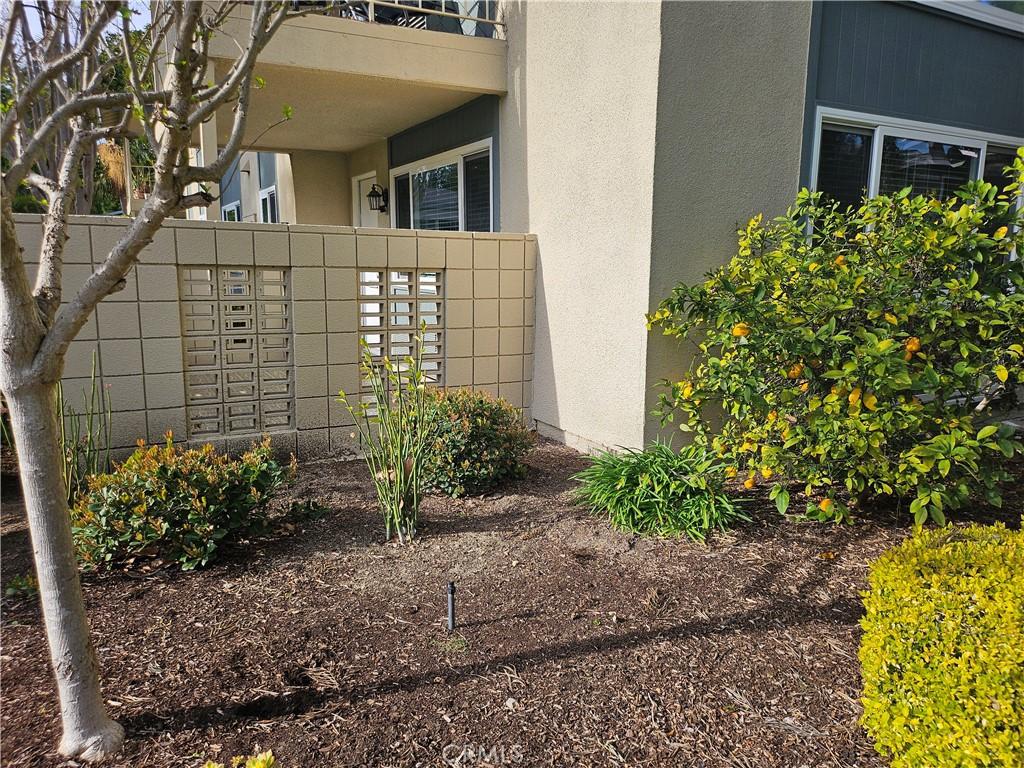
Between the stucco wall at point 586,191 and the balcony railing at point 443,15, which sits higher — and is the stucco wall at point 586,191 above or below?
below

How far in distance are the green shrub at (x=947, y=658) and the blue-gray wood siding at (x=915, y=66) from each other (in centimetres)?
407

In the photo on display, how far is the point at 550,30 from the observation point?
591 centimetres

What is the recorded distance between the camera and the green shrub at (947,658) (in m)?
1.89

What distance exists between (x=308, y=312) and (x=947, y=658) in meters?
4.60

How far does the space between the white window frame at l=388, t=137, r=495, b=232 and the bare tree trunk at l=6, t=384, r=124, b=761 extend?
17.8ft

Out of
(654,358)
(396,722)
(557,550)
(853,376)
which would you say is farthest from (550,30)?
(396,722)

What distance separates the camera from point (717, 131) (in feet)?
16.7

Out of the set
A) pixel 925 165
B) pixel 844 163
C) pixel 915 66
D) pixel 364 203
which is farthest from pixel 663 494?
pixel 364 203

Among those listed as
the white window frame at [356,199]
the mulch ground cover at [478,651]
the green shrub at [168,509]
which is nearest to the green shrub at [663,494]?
the mulch ground cover at [478,651]

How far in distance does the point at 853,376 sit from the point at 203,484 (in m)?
3.33

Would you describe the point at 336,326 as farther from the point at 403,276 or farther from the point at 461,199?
the point at 461,199

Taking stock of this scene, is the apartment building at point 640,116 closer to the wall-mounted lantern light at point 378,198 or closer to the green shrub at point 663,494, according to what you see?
the green shrub at point 663,494

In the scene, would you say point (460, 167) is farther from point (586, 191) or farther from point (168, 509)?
point (168, 509)

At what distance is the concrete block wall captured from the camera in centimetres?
477
